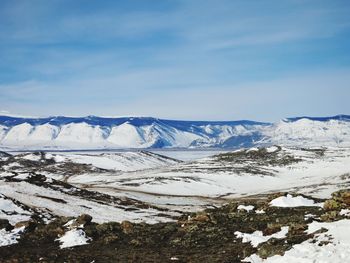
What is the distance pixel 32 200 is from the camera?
211 ft

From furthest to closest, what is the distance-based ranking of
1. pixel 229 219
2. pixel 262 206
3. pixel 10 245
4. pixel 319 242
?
pixel 262 206 < pixel 229 219 < pixel 10 245 < pixel 319 242

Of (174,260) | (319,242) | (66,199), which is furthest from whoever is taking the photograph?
(66,199)

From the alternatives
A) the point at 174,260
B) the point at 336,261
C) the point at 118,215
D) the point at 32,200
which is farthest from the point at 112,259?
the point at 32,200

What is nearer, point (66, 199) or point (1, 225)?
point (1, 225)

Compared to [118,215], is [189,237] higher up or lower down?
higher up

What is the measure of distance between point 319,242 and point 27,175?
7604 centimetres

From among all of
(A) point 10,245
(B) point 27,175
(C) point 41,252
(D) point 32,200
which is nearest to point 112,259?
(C) point 41,252

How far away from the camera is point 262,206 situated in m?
36.4

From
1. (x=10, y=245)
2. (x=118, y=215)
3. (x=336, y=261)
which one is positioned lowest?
(x=118, y=215)

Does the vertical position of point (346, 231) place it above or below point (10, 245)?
above

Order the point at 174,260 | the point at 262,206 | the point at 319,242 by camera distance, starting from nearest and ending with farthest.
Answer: the point at 319,242 < the point at 174,260 < the point at 262,206

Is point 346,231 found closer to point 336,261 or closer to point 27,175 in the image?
point 336,261

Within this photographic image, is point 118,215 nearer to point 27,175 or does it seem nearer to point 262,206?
point 262,206

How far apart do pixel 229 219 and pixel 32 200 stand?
133ft
